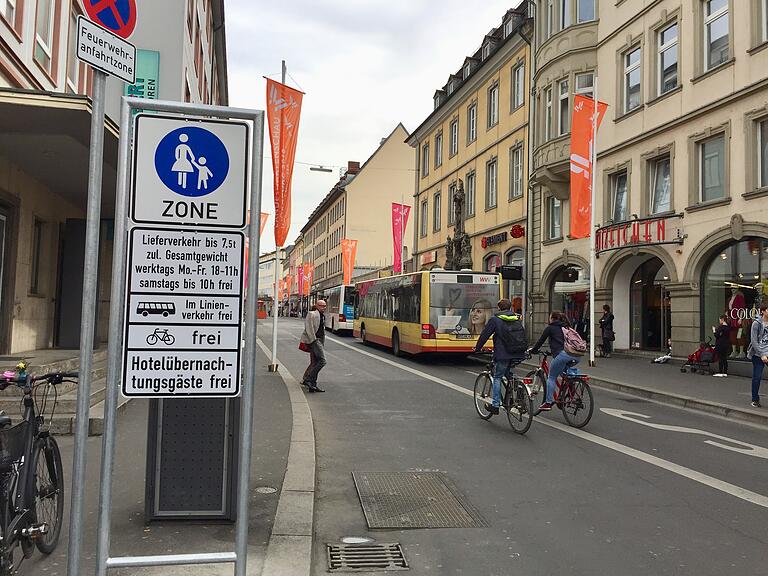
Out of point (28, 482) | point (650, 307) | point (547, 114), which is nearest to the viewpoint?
point (28, 482)

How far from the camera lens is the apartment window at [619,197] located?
71.4ft

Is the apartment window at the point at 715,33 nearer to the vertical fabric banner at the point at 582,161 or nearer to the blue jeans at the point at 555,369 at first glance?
the vertical fabric banner at the point at 582,161

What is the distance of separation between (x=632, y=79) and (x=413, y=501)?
19.8 m

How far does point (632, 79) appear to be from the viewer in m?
21.5

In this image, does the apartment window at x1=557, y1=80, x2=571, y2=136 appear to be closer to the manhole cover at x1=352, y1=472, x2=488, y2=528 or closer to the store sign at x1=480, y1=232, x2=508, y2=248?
the store sign at x1=480, y1=232, x2=508, y2=248

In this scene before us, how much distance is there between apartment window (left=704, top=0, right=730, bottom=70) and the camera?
17.4 m

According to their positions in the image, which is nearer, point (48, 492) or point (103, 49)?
point (103, 49)

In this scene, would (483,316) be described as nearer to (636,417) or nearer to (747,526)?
(636,417)

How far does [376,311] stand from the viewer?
82.8 ft

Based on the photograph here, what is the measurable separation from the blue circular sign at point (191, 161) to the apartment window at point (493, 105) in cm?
2974

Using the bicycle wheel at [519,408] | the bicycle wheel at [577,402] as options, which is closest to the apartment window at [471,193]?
the bicycle wheel at [577,402]

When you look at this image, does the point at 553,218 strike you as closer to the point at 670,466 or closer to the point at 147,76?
the point at 147,76

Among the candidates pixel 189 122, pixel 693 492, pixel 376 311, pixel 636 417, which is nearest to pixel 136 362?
pixel 189 122

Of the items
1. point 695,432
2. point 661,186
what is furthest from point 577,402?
point 661,186
